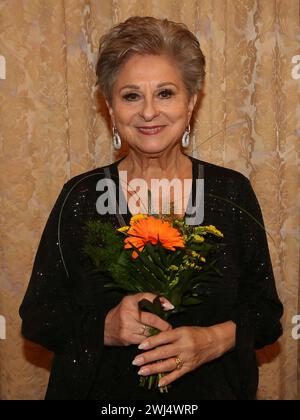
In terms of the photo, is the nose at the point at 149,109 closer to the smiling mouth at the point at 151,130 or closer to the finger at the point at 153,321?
the smiling mouth at the point at 151,130

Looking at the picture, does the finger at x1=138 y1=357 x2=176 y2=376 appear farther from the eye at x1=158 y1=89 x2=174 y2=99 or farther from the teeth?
the eye at x1=158 y1=89 x2=174 y2=99

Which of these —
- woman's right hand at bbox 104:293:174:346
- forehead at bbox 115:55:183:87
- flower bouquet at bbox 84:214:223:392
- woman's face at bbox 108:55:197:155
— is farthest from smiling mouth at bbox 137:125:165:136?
woman's right hand at bbox 104:293:174:346

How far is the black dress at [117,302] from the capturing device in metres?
1.68

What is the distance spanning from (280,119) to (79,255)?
1083 millimetres

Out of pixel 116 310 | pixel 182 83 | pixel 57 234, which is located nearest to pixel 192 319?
pixel 116 310

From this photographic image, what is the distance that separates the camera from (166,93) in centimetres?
176

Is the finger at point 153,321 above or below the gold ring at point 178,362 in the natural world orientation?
above

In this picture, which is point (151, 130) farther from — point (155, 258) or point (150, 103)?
point (155, 258)

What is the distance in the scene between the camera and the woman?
1680mm

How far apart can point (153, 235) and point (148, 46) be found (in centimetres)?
66

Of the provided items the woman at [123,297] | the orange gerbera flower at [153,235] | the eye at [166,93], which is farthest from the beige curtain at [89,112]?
the orange gerbera flower at [153,235]

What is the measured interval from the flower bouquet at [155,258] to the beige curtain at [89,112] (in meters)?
0.85
